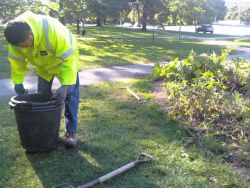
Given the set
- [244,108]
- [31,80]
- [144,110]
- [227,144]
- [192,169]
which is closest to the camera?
[192,169]

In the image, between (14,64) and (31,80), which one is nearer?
(14,64)

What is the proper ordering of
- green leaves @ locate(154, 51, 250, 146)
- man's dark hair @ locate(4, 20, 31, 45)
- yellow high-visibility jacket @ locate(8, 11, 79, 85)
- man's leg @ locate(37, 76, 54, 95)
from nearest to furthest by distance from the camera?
man's dark hair @ locate(4, 20, 31, 45)
yellow high-visibility jacket @ locate(8, 11, 79, 85)
man's leg @ locate(37, 76, 54, 95)
green leaves @ locate(154, 51, 250, 146)

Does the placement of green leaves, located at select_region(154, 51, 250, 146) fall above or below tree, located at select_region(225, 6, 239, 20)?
below

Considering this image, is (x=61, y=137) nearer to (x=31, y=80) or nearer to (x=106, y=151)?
(x=106, y=151)

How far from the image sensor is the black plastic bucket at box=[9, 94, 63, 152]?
3656 millimetres

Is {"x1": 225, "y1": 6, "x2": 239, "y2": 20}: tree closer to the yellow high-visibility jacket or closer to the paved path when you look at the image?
the paved path

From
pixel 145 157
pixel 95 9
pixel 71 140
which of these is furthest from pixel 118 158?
pixel 95 9

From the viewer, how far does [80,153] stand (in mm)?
4043

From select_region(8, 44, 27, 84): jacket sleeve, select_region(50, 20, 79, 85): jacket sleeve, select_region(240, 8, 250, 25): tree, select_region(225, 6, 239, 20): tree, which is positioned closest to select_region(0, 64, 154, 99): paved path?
select_region(8, 44, 27, 84): jacket sleeve

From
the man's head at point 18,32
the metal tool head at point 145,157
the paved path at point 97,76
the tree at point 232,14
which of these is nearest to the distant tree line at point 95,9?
the paved path at point 97,76

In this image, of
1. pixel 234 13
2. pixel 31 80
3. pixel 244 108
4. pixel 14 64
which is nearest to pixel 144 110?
pixel 244 108

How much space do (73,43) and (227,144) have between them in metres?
2.16

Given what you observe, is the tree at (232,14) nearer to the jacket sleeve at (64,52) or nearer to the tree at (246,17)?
the tree at (246,17)

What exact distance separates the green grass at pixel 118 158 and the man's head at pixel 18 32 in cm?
129
